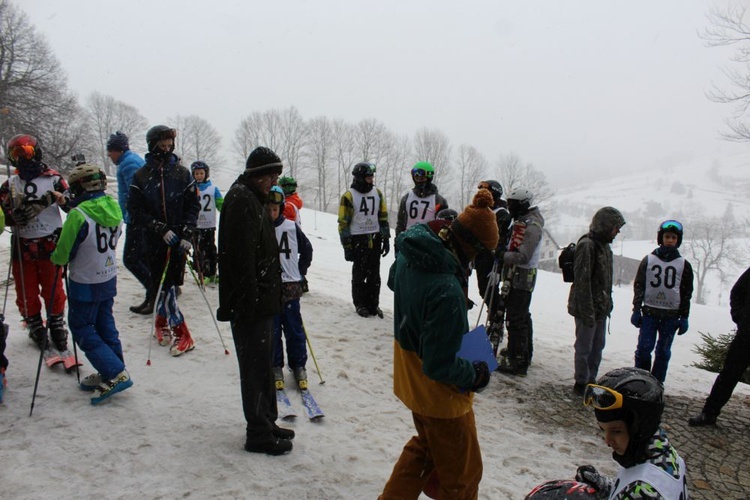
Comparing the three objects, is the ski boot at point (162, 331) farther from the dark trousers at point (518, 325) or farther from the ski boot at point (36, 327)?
the dark trousers at point (518, 325)

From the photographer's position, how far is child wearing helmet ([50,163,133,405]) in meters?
3.89

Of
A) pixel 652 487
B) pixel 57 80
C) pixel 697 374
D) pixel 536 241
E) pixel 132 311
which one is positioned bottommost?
pixel 697 374

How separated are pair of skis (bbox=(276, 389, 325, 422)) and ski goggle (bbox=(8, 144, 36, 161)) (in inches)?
133

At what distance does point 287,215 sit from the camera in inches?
219

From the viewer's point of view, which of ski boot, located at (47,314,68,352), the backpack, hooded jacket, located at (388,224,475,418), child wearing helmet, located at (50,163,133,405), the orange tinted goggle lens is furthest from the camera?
the backpack

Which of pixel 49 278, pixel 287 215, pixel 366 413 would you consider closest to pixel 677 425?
pixel 366 413

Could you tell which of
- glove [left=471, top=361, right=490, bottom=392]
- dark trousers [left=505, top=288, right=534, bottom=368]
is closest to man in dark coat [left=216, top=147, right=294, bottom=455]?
glove [left=471, top=361, right=490, bottom=392]

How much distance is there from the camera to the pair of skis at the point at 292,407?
13.8ft

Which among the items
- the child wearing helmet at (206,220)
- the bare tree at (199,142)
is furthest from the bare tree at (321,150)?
the child wearing helmet at (206,220)

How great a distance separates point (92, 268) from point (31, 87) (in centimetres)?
4585

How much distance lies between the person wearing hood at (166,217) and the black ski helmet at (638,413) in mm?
4460

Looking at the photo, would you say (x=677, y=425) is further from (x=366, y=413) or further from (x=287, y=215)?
(x=287, y=215)

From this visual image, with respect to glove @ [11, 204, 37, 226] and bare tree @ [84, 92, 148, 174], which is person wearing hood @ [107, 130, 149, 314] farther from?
bare tree @ [84, 92, 148, 174]

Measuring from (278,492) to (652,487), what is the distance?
2.32m
